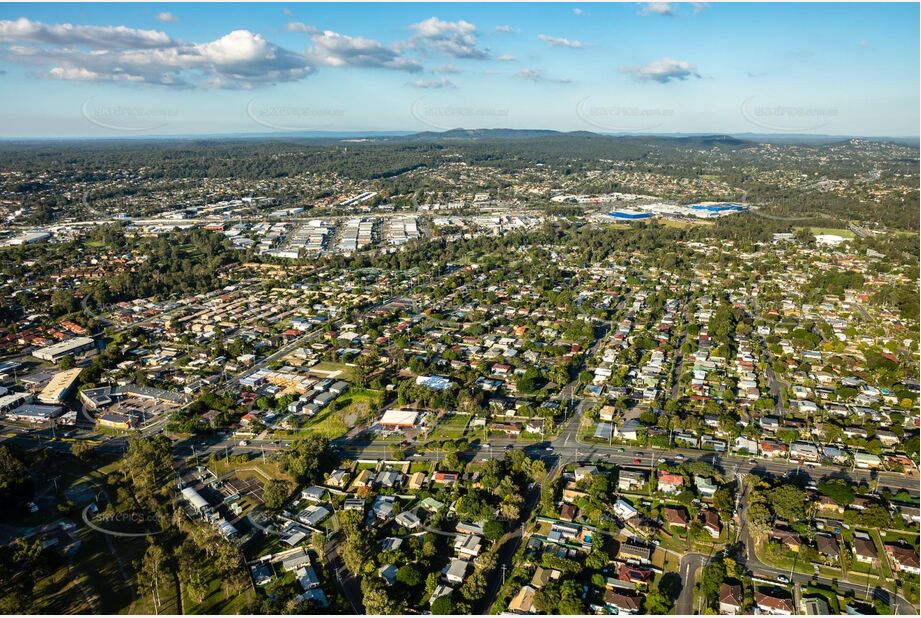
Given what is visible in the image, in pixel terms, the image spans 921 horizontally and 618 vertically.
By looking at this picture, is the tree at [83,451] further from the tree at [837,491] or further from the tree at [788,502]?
the tree at [837,491]

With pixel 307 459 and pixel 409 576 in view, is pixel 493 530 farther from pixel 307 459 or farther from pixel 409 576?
pixel 307 459

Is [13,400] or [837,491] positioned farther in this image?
[13,400]

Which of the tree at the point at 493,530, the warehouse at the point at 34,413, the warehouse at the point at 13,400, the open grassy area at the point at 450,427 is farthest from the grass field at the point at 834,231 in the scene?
the warehouse at the point at 13,400

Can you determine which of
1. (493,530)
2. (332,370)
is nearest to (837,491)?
(493,530)

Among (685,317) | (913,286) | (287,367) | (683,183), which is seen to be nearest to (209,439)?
(287,367)

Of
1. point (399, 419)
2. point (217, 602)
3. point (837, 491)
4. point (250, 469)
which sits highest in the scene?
point (837, 491)

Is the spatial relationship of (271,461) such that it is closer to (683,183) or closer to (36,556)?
(36,556)
